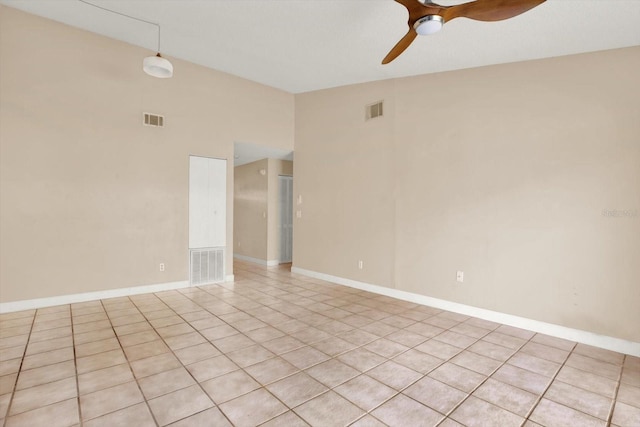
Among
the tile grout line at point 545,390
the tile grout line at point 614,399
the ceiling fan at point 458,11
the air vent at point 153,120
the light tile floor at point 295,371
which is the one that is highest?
the ceiling fan at point 458,11

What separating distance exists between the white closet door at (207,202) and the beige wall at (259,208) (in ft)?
5.47

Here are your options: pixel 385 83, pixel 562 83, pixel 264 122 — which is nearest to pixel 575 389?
pixel 562 83

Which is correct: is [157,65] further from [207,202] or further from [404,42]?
[404,42]

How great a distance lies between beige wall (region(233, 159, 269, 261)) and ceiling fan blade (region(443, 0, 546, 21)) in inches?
205

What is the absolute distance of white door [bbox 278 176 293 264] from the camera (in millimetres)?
7199

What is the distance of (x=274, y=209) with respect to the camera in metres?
7.05

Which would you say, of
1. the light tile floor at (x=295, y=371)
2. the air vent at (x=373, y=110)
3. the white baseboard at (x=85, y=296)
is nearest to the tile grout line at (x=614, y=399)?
the light tile floor at (x=295, y=371)

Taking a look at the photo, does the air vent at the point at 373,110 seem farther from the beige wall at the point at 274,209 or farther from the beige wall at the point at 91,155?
the beige wall at the point at 274,209

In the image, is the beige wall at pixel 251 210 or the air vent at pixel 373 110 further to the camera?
the beige wall at pixel 251 210

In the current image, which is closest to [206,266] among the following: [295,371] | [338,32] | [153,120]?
[153,120]

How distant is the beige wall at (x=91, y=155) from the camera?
3701 mm

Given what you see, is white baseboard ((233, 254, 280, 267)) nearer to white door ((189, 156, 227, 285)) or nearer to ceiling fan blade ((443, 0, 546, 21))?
white door ((189, 156, 227, 285))

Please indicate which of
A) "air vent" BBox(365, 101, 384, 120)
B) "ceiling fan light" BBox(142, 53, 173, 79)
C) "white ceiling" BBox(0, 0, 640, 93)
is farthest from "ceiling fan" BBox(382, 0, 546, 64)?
"ceiling fan light" BBox(142, 53, 173, 79)

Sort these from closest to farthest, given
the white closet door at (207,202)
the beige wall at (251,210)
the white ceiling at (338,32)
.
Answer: the white ceiling at (338,32) < the white closet door at (207,202) < the beige wall at (251,210)
